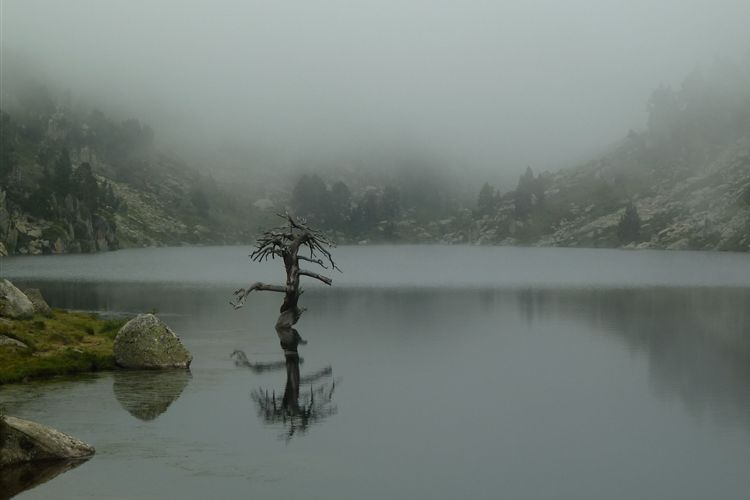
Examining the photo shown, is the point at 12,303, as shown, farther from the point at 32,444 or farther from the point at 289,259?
the point at 32,444

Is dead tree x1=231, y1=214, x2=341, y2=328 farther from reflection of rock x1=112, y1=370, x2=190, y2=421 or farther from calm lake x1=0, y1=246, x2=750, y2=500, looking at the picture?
reflection of rock x1=112, y1=370, x2=190, y2=421

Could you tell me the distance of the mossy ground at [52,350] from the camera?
4412 centimetres

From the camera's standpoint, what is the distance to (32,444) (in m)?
29.1

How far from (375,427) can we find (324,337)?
98.2 ft

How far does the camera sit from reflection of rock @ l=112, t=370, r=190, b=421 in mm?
37588

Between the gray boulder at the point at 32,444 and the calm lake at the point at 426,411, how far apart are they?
128 centimetres

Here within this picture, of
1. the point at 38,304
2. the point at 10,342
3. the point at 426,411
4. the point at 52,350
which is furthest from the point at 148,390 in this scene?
the point at 38,304

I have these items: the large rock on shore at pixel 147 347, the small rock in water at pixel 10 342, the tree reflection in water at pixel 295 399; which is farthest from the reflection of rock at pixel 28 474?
the small rock in water at pixel 10 342

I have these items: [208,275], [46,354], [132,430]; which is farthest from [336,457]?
[208,275]

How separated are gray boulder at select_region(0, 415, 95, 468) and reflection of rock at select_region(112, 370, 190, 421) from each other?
610 cm

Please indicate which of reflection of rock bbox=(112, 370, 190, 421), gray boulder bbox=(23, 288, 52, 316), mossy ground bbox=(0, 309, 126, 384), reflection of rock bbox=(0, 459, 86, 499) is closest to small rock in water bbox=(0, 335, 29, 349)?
mossy ground bbox=(0, 309, 126, 384)

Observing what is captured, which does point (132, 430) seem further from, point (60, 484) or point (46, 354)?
point (46, 354)

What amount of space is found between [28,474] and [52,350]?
890 inches

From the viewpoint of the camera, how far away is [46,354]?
47750 millimetres
